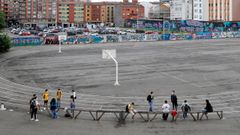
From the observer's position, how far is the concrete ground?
19.7 m

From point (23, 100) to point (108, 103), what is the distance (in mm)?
5147

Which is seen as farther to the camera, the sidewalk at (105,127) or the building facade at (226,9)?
the building facade at (226,9)

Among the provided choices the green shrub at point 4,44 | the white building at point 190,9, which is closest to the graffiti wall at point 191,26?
the white building at point 190,9

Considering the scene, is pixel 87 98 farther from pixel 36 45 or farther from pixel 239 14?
pixel 239 14

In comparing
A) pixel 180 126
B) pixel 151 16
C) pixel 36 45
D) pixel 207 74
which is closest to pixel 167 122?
pixel 180 126

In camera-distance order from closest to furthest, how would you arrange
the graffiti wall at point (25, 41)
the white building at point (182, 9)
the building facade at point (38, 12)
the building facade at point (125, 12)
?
the graffiti wall at point (25, 41) → the white building at point (182, 9) → the building facade at point (125, 12) → the building facade at point (38, 12)

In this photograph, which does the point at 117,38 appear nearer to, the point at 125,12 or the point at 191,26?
the point at 191,26

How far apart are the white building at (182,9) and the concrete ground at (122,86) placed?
100 m

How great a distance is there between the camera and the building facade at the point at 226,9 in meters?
122

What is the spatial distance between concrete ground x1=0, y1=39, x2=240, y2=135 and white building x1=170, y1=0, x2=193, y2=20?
100 meters

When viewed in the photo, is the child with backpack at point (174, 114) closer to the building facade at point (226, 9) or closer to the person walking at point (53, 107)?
the person walking at point (53, 107)

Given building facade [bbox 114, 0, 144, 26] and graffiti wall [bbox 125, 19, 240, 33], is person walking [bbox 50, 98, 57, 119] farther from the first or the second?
building facade [bbox 114, 0, 144, 26]

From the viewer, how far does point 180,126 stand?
20094 mm

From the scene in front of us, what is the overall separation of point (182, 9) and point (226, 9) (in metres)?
32.8
